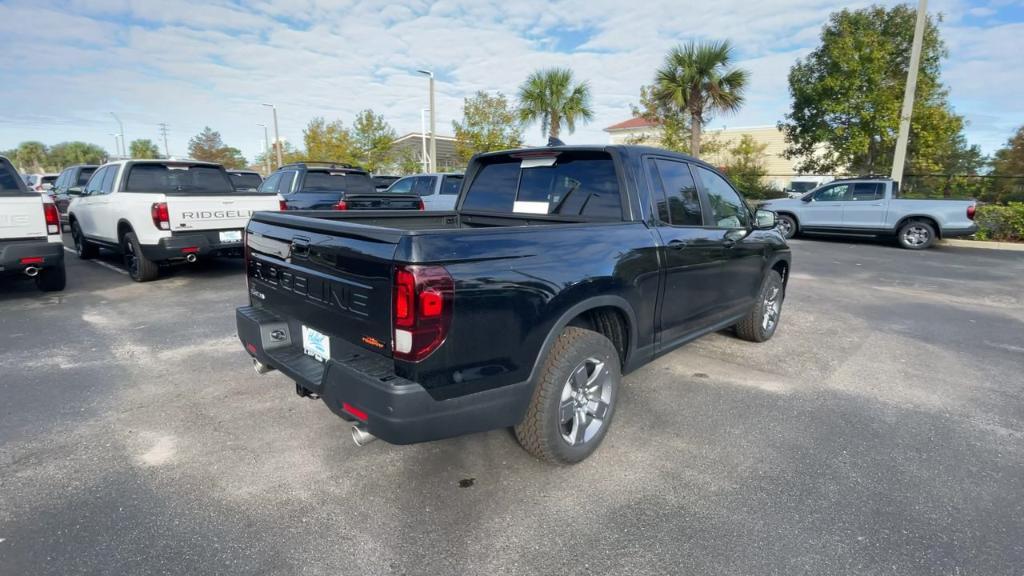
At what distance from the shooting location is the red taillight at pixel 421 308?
216 cm

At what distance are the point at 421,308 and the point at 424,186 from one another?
1102cm

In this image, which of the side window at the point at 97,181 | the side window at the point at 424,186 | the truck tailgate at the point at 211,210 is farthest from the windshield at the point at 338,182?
the side window at the point at 97,181

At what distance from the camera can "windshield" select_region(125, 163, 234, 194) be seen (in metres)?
7.78

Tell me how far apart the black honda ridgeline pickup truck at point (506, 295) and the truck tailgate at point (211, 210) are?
440cm

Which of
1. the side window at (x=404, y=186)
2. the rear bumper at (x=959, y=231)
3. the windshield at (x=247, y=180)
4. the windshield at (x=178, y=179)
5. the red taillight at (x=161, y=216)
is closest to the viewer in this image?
the red taillight at (x=161, y=216)

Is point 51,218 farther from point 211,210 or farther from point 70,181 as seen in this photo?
point 70,181

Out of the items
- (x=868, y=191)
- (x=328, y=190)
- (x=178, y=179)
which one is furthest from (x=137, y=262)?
(x=868, y=191)

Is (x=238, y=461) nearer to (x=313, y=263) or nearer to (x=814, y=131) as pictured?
(x=313, y=263)

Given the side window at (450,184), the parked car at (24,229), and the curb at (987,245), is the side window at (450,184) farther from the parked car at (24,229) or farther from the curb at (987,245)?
the curb at (987,245)

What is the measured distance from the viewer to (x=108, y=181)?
8148 millimetres

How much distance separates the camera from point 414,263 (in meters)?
2.15

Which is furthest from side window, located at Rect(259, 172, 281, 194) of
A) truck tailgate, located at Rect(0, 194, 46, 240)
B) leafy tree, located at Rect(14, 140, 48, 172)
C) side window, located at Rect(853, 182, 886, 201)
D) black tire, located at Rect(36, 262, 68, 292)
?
leafy tree, located at Rect(14, 140, 48, 172)

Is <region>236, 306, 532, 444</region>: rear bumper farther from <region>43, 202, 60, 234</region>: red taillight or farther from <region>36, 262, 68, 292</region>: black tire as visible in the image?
<region>36, 262, 68, 292</region>: black tire

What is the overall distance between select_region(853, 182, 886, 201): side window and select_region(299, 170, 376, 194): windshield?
12459 millimetres
